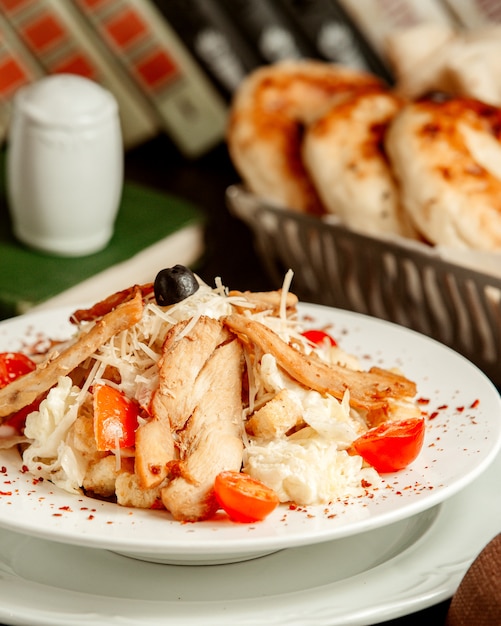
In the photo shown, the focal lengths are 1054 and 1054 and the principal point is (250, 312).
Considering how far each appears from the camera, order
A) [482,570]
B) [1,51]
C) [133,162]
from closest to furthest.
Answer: [482,570] < [1,51] < [133,162]

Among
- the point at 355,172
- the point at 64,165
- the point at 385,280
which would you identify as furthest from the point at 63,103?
the point at 385,280

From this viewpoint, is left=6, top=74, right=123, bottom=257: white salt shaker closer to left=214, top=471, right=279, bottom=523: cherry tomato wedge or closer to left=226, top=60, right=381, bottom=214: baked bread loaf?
left=226, top=60, right=381, bottom=214: baked bread loaf

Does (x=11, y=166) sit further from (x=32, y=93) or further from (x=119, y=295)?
(x=119, y=295)

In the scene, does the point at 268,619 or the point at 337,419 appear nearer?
the point at 268,619

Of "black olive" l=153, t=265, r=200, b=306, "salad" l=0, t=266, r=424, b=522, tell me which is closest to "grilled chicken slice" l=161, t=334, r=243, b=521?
"salad" l=0, t=266, r=424, b=522

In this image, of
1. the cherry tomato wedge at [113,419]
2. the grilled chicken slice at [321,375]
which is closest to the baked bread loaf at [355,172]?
the grilled chicken slice at [321,375]

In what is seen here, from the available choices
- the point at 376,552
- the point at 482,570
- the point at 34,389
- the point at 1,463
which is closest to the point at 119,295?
the point at 34,389
